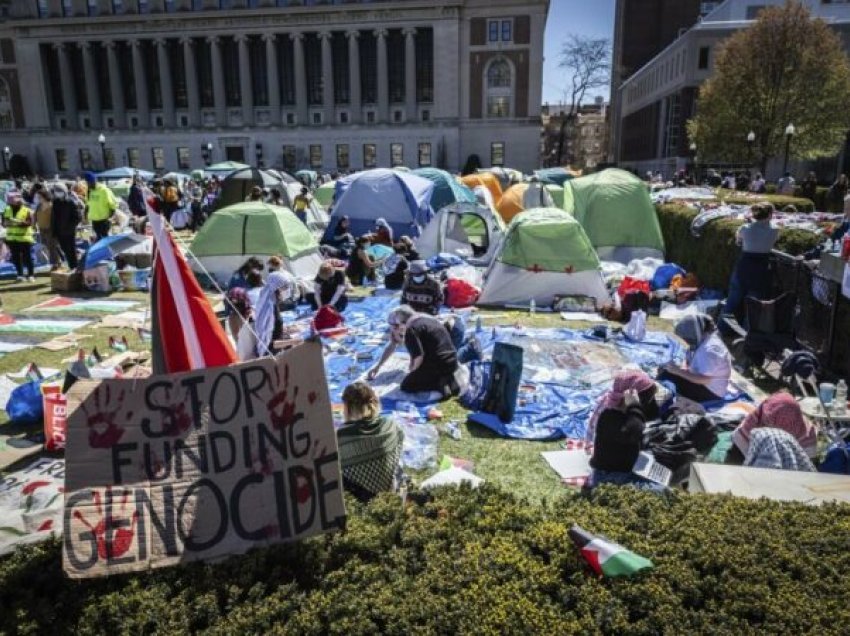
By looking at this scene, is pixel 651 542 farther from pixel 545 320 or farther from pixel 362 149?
pixel 362 149

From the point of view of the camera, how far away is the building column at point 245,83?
57625mm

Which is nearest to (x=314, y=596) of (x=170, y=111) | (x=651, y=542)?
(x=651, y=542)

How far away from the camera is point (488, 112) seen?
56031 mm

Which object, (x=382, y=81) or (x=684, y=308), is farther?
(x=382, y=81)

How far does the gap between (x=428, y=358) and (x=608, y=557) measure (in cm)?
422

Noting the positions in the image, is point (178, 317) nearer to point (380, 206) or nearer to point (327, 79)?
point (380, 206)

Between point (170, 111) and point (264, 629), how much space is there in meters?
66.1

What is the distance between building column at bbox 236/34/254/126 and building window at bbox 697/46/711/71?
3913 centimetres

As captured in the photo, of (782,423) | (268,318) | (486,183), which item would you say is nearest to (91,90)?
(486,183)

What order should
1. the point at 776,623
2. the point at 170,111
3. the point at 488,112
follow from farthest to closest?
the point at 170,111, the point at 488,112, the point at 776,623

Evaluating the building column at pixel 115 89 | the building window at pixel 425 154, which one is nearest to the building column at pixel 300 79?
the building window at pixel 425 154

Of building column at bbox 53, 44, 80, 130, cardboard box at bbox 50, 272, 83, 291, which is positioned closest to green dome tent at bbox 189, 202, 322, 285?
cardboard box at bbox 50, 272, 83, 291

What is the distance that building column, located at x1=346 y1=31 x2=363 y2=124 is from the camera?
56.3m

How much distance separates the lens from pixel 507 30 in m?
54.2
